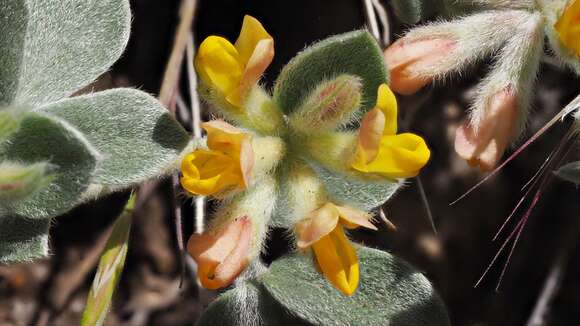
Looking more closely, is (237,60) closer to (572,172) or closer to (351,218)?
(351,218)

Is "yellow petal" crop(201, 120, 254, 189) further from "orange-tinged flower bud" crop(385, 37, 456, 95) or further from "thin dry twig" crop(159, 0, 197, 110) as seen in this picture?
"thin dry twig" crop(159, 0, 197, 110)

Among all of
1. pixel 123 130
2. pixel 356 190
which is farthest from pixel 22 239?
pixel 356 190

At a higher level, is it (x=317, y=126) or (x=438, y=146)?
(x=317, y=126)

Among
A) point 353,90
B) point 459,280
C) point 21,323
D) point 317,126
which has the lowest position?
point 21,323

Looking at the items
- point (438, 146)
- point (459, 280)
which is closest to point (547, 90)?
point (438, 146)

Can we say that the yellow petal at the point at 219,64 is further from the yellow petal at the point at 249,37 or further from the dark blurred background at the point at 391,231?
the dark blurred background at the point at 391,231

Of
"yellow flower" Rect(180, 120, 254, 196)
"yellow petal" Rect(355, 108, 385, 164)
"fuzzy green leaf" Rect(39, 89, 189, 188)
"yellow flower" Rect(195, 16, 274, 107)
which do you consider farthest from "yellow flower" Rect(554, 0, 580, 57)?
"fuzzy green leaf" Rect(39, 89, 189, 188)

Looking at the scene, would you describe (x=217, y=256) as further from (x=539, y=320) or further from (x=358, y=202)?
(x=539, y=320)
